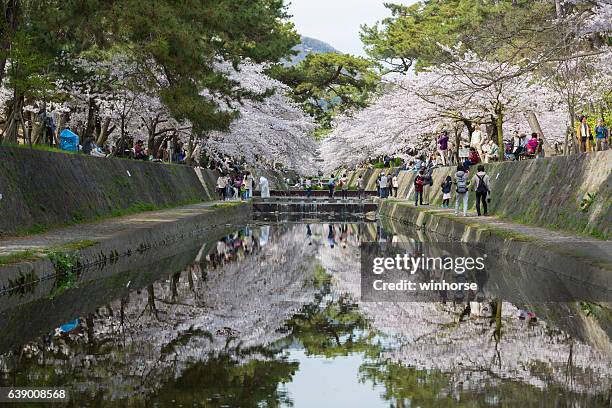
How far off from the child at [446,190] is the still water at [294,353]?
89.3 feet

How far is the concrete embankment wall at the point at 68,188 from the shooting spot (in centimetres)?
2225

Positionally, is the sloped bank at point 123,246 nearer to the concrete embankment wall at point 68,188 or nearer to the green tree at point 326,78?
the concrete embankment wall at point 68,188

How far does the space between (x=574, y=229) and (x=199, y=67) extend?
19.3 m

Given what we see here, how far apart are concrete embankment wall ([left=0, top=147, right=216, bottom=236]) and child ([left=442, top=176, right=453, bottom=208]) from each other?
12.2 metres

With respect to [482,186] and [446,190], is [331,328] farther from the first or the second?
[446,190]

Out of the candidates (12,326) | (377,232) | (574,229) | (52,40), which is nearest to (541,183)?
(574,229)

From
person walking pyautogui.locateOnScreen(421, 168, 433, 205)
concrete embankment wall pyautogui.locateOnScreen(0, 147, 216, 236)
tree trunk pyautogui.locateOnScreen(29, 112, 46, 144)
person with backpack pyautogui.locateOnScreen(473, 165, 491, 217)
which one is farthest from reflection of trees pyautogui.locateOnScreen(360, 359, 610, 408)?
person walking pyautogui.locateOnScreen(421, 168, 433, 205)

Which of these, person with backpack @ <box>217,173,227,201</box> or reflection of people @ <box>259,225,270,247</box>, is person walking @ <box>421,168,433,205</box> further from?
person with backpack @ <box>217,173,227,201</box>

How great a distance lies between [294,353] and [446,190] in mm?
34027

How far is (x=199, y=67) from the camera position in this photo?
38656mm

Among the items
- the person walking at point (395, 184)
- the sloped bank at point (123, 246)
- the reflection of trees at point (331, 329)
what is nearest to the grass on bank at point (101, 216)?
the sloped bank at point (123, 246)

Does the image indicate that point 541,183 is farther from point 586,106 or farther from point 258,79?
point 258,79

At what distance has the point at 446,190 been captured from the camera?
42.8 m

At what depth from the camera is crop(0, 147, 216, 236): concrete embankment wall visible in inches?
876
